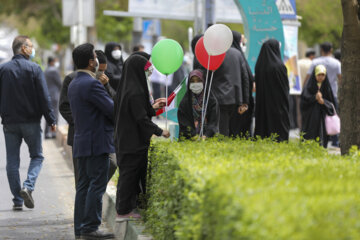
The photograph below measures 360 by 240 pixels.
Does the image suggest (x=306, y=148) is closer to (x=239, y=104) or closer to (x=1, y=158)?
(x=239, y=104)

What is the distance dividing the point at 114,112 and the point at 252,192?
3.07 metres

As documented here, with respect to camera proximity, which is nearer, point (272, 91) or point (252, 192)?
point (252, 192)

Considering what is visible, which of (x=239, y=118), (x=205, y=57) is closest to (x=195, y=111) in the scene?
(x=205, y=57)

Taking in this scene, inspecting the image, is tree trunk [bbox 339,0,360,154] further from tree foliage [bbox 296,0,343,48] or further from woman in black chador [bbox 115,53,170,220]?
tree foliage [bbox 296,0,343,48]

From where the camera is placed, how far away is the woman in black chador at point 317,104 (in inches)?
453

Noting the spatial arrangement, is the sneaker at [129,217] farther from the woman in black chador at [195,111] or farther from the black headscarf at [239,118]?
the black headscarf at [239,118]

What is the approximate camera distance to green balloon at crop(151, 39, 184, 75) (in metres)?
7.17

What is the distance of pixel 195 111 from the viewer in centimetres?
738

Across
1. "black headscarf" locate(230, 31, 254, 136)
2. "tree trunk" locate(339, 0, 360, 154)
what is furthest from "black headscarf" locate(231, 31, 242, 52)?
"tree trunk" locate(339, 0, 360, 154)

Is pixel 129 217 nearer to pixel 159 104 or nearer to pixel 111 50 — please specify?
pixel 159 104

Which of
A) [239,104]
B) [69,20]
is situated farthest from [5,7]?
[239,104]

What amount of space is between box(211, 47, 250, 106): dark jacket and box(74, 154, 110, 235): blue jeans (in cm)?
277

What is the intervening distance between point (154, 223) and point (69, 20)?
13.8 m

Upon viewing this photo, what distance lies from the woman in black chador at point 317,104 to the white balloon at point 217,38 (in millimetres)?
4582
